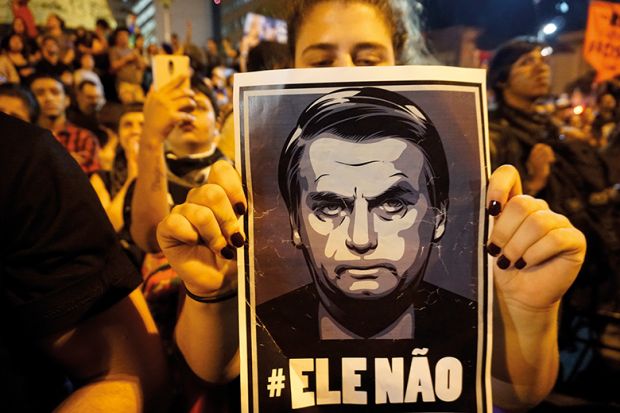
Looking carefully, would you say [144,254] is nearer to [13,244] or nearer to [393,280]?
[13,244]

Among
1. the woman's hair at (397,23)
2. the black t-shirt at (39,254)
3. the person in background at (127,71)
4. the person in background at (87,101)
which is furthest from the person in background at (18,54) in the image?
the black t-shirt at (39,254)

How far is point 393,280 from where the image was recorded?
0.61 meters

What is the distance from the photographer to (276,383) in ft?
1.97

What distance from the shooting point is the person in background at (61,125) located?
7.36 feet

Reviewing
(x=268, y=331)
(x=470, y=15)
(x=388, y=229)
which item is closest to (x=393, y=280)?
(x=388, y=229)

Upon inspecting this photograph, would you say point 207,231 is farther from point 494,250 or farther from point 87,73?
point 87,73

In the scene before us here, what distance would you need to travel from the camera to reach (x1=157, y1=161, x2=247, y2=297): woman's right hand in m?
0.57

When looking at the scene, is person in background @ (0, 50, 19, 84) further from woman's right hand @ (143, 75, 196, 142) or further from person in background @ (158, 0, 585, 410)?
person in background @ (158, 0, 585, 410)

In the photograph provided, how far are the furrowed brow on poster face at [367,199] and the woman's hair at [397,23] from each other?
1.23 feet

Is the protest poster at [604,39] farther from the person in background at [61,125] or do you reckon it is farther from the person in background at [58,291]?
the person in background at [58,291]

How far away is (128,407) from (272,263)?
10.9 inches

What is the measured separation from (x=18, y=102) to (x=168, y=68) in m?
1.15

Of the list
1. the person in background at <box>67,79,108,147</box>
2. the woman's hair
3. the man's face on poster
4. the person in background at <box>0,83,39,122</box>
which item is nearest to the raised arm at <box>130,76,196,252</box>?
the woman's hair

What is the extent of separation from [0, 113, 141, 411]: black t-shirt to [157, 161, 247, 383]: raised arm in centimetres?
10
